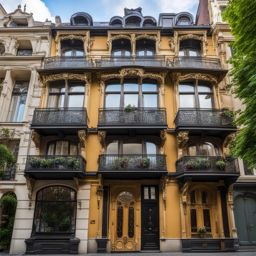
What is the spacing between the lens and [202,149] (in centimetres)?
1656

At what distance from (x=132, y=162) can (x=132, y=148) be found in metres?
1.58

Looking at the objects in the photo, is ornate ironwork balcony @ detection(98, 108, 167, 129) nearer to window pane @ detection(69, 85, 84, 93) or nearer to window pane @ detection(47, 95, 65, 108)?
window pane @ detection(69, 85, 84, 93)

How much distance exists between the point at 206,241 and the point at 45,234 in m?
9.14

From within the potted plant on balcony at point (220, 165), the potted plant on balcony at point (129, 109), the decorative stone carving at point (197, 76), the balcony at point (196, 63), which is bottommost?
the potted plant on balcony at point (220, 165)

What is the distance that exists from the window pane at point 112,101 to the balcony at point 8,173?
23.9 feet

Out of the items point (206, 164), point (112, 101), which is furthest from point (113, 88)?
point (206, 164)

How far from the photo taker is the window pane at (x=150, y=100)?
1758 centimetres

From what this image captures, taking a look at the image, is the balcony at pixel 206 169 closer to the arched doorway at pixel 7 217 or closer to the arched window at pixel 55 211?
the arched window at pixel 55 211

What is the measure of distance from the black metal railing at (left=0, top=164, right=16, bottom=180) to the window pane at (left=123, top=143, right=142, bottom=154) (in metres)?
7.15

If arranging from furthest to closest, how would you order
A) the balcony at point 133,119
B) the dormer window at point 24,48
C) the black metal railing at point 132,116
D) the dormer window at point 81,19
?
the dormer window at point 81,19, the dormer window at point 24,48, the black metal railing at point 132,116, the balcony at point 133,119

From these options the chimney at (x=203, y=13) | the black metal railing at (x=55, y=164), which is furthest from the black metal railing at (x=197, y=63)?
the black metal railing at (x=55, y=164)

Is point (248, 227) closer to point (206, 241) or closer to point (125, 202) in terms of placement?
point (206, 241)

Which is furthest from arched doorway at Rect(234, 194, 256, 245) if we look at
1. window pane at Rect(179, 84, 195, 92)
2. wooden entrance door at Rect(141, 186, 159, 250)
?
window pane at Rect(179, 84, 195, 92)

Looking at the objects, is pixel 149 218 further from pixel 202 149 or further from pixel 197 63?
pixel 197 63
